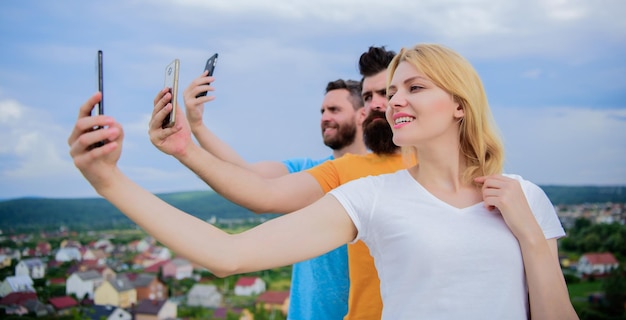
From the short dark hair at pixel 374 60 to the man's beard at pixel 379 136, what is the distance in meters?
0.27

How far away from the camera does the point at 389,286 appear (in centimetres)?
161

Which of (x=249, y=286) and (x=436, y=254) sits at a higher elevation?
(x=436, y=254)

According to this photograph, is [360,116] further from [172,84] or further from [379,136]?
[172,84]

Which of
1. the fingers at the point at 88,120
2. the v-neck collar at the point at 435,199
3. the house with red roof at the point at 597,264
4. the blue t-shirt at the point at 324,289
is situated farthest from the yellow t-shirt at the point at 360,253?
the house with red roof at the point at 597,264

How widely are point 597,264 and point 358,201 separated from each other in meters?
12.9

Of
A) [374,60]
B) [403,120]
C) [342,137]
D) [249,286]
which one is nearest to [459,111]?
[403,120]

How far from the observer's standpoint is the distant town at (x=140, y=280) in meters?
11.7

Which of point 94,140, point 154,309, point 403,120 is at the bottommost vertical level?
point 154,309

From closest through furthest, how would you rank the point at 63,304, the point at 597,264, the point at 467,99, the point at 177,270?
1. the point at 467,99
2. the point at 63,304
3. the point at 597,264
4. the point at 177,270

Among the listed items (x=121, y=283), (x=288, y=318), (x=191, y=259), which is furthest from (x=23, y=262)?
(x=191, y=259)

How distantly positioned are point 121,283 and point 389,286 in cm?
1298

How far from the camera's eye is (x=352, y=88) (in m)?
3.53

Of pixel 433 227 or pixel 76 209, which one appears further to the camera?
pixel 76 209

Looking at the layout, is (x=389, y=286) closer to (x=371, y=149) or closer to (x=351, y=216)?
(x=351, y=216)
